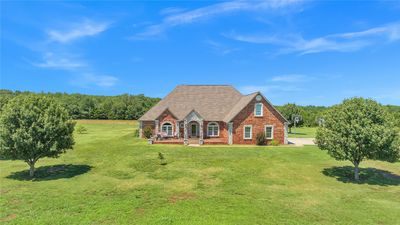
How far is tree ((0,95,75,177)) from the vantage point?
22.7 metres

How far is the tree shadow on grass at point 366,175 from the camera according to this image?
2262 centimetres

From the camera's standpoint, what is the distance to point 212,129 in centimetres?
4378

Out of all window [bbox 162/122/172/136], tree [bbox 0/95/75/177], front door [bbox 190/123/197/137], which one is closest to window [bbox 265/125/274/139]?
front door [bbox 190/123/197/137]

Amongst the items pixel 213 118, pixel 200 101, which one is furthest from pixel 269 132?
pixel 200 101

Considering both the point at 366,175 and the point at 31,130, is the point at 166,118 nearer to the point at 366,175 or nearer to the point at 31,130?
the point at 31,130

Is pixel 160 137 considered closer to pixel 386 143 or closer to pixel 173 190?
pixel 173 190

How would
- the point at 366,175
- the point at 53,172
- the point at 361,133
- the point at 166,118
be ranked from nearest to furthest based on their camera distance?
the point at 361,133 → the point at 366,175 → the point at 53,172 → the point at 166,118

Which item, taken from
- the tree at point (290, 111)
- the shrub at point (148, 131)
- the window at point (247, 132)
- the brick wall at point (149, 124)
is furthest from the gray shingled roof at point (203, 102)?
the tree at point (290, 111)

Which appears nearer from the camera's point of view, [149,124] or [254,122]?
[254,122]

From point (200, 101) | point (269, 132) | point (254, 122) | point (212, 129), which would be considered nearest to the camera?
point (254, 122)

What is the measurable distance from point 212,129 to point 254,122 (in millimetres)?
7086

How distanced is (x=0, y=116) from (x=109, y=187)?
1139cm

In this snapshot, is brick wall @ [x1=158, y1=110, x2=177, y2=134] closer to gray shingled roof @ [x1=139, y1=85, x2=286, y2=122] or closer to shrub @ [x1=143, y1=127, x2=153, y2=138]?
gray shingled roof @ [x1=139, y1=85, x2=286, y2=122]

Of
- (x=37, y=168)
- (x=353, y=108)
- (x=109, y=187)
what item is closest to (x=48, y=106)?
(x=37, y=168)
